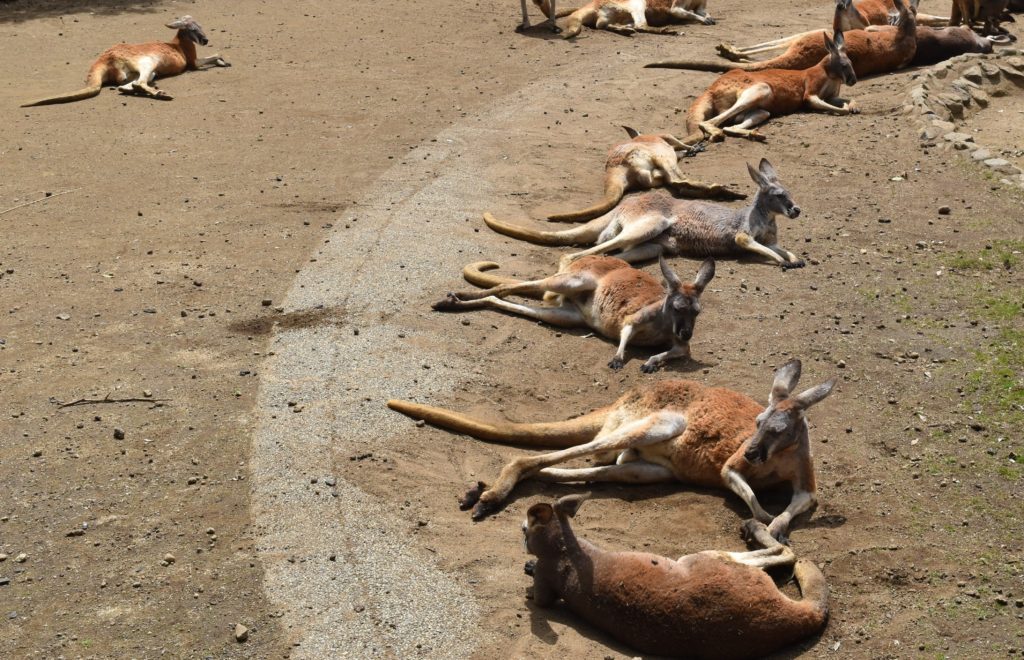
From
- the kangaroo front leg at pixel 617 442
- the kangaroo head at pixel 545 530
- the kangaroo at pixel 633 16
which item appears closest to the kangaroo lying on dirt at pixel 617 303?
the kangaroo front leg at pixel 617 442

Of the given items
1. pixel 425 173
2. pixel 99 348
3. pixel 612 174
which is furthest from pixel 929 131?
pixel 99 348

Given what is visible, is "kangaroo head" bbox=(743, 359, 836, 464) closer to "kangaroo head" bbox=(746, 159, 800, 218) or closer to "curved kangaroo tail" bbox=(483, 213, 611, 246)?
"kangaroo head" bbox=(746, 159, 800, 218)

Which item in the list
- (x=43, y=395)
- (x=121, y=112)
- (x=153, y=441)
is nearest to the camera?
(x=153, y=441)

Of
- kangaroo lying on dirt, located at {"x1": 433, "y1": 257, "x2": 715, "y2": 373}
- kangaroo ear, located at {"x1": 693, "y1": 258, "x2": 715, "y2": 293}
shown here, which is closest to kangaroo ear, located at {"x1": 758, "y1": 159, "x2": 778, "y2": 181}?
kangaroo lying on dirt, located at {"x1": 433, "y1": 257, "x2": 715, "y2": 373}

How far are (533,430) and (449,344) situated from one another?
4.77 feet

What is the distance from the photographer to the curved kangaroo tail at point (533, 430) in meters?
6.43

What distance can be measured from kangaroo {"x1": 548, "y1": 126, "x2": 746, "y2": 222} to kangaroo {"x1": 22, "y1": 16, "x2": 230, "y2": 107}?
5332 millimetres

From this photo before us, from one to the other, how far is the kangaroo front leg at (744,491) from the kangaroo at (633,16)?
35.6 ft

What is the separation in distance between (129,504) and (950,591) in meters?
3.76

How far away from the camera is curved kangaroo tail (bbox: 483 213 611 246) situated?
958cm

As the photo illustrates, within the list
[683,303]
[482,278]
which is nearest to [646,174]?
[482,278]

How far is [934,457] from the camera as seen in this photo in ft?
20.3

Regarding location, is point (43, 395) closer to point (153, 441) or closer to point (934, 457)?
point (153, 441)

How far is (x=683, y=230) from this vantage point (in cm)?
951
